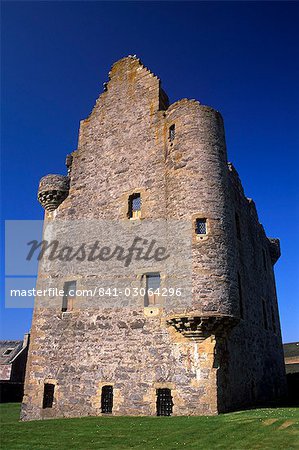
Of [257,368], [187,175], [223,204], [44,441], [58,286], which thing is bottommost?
[44,441]

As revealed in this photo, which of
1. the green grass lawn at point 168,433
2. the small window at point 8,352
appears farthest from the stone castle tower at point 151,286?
the small window at point 8,352

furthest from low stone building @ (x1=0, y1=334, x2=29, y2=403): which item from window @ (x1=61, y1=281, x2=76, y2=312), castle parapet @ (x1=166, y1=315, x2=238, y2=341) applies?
castle parapet @ (x1=166, y1=315, x2=238, y2=341)

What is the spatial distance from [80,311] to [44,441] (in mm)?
6673

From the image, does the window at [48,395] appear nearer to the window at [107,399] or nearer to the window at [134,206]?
the window at [107,399]

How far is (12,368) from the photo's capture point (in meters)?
35.1

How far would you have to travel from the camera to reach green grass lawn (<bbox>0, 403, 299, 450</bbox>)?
9.06 meters

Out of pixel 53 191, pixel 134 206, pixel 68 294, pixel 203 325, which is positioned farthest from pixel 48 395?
pixel 53 191

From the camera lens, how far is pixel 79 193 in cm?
1920

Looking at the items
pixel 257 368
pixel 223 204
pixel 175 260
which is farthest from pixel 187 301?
pixel 257 368

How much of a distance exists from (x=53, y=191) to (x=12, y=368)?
912 inches

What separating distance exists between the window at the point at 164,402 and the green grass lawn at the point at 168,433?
0.63 meters

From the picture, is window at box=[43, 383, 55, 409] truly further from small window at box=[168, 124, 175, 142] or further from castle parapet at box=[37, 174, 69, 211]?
small window at box=[168, 124, 175, 142]

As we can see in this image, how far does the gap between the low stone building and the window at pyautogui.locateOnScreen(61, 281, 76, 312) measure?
1724 cm

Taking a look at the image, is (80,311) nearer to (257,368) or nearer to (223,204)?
(223,204)
